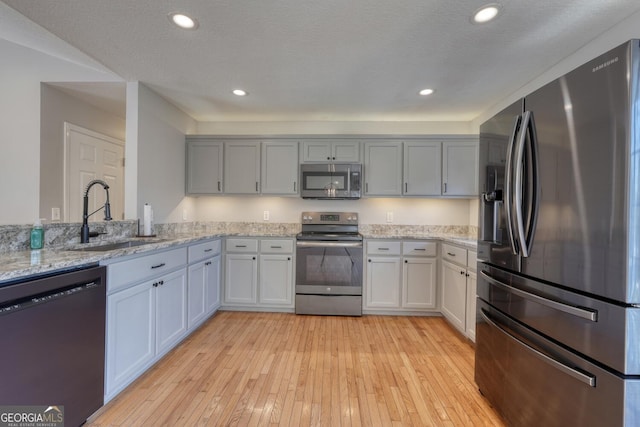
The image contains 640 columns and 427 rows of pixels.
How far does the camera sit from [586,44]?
1.89 meters

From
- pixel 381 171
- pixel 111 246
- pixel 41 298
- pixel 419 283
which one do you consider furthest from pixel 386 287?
pixel 41 298


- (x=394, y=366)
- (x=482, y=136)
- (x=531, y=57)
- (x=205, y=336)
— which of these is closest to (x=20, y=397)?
(x=205, y=336)

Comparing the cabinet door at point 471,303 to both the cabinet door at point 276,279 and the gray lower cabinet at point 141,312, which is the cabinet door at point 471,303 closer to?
the cabinet door at point 276,279

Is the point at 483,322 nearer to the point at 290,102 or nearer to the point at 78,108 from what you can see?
the point at 290,102

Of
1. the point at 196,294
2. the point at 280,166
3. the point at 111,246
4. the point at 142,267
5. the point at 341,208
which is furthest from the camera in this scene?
the point at 341,208

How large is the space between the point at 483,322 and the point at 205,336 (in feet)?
7.89

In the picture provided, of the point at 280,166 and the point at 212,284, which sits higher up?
the point at 280,166

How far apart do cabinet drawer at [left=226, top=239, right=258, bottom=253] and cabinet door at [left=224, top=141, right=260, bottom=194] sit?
2.18 feet

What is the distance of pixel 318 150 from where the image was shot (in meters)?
3.40

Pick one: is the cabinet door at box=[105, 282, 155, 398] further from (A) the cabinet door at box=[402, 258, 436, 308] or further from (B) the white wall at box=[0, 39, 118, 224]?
(A) the cabinet door at box=[402, 258, 436, 308]

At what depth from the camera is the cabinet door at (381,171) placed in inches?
133

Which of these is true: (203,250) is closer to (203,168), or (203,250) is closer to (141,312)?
(141,312)

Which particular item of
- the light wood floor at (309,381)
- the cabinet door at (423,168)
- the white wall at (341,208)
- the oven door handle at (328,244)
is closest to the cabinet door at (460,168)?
the cabinet door at (423,168)

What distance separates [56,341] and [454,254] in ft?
10.0
